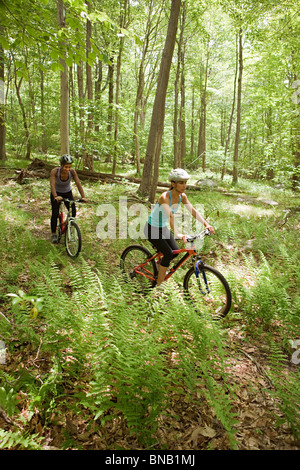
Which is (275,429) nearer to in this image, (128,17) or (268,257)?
(268,257)

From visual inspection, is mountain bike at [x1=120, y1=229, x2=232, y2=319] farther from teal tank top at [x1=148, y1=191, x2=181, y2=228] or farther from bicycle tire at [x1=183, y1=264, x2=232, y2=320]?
teal tank top at [x1=148, y1=191, x2=181, y2=228]

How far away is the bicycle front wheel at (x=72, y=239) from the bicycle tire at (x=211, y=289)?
314cm

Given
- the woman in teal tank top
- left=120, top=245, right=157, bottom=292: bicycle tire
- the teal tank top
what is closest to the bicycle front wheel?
left=120, top=245, right=157, bottom=292: bicycle tire

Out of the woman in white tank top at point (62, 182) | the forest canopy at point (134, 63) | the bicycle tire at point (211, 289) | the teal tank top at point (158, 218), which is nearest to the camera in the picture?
the forest canopy at point (134, 63)

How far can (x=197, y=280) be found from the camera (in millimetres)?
4559

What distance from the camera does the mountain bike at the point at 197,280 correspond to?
421 cm

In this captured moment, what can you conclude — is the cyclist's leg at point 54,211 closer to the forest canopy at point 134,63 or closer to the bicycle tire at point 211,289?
the forest canopy at point 134,63

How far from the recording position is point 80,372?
3.04 meters

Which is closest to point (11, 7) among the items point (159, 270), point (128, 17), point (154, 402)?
point (159, 270)

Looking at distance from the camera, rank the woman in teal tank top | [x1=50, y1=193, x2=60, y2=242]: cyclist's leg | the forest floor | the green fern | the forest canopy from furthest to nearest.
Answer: [x1=50, y1=193, x2=60, y2=242]: cyclist's leg → the woman in teal tank top → the forest canopy → the forest floor → the green fern

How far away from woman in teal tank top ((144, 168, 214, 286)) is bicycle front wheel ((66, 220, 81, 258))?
7.89 feet

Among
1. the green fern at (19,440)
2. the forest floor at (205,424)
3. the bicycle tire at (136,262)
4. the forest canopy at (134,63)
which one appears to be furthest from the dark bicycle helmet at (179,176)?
the green fern at (19,440)

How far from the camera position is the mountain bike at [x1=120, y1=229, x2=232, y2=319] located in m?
4.21
